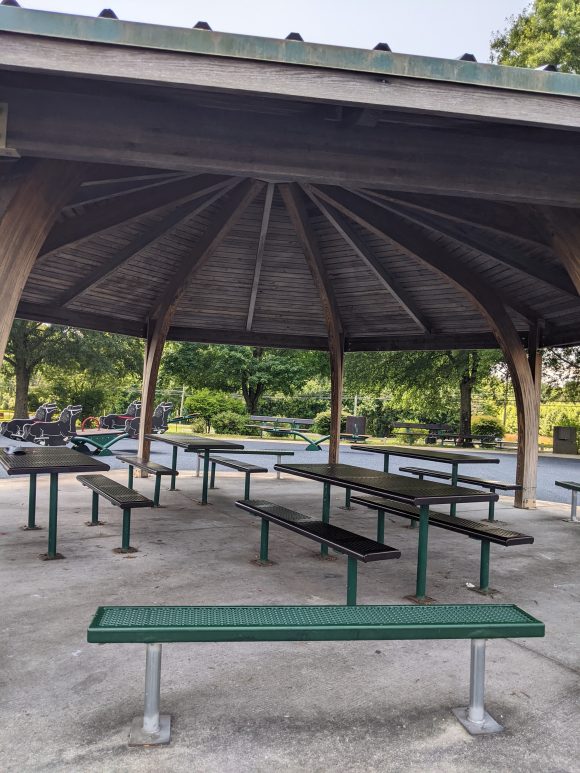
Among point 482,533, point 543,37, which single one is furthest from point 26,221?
point 543,37

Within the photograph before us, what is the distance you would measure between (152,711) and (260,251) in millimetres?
7797

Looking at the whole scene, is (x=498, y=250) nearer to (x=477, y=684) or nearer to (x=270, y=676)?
(x=477, y=684)

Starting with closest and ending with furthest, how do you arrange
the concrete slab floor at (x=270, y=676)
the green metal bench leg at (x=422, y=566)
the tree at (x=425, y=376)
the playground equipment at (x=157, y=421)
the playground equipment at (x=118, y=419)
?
the concrete slab floor at (x=270, y=676)
the green metal bench leg at (x=422, y=566)
the playground equipment at (x=157, y=421)
the playground equipment at (x=118, y=419)
the tree at (x=425, y=376)

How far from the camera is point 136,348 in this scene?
28.5m

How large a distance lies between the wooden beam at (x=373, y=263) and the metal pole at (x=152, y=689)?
5.96 metres

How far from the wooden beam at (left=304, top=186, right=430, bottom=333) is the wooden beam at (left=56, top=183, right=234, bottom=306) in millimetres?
1571

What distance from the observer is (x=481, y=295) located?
888 cm

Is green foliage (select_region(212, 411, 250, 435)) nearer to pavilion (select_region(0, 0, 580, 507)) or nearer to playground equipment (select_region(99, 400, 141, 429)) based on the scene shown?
playground equipment (select_region(99, 400, 141, 429))

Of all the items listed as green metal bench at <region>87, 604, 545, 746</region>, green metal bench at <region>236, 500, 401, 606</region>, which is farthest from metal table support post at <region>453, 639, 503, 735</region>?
green metal bench at <region>236, 500, 401, 606</region>

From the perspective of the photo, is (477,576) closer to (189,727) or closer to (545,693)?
(545,693)

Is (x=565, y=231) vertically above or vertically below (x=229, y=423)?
above

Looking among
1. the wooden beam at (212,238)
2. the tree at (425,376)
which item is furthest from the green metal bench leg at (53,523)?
the tree at (425,376)

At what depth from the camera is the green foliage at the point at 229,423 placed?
1017 inches

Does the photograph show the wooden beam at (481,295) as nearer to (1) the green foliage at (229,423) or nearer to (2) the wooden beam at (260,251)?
(2) the wooden beam at (260,251)
